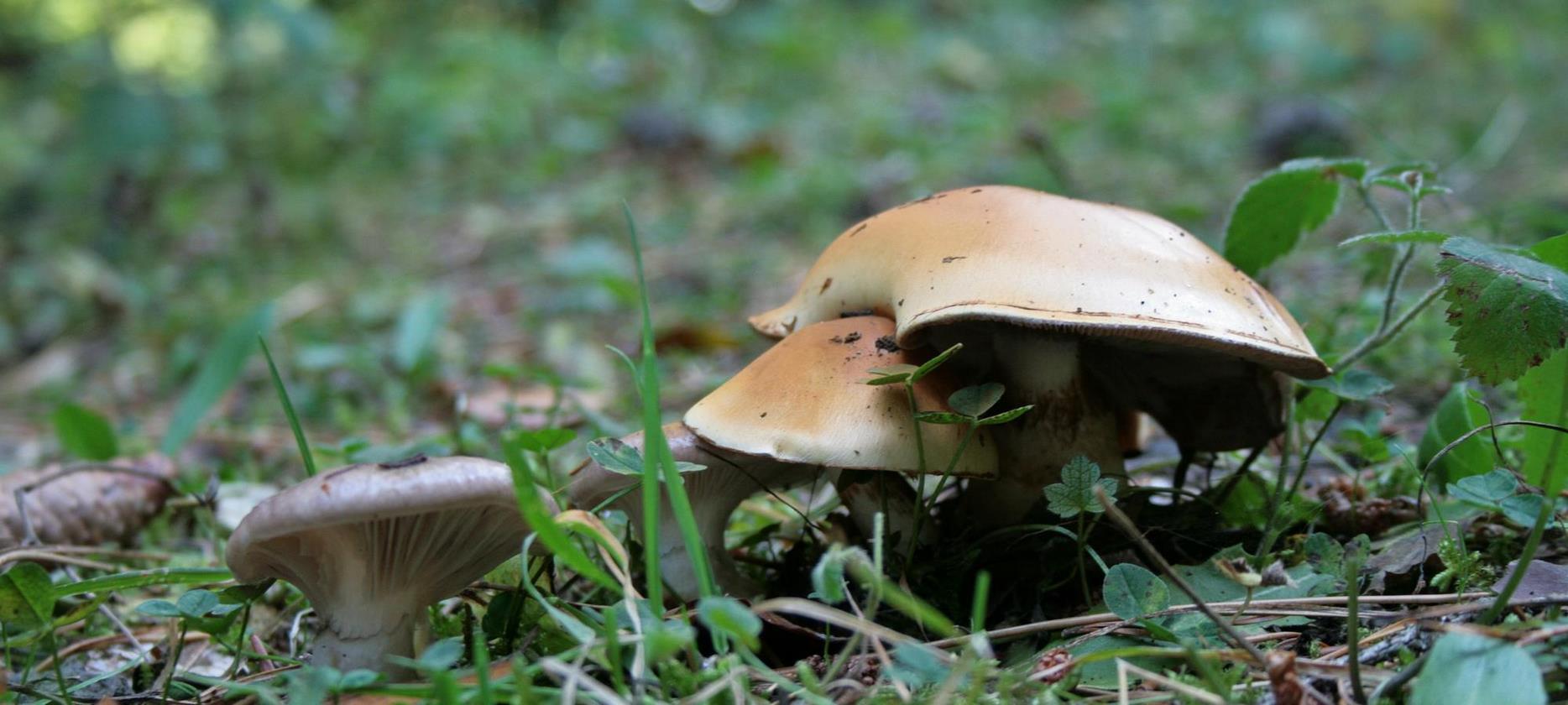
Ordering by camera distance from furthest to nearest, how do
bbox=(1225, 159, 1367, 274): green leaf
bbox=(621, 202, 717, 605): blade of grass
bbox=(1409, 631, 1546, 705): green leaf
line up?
bbox=(1225, 159, 1367, 274): green leaf, bbox=(621, 202, 717, 605): blade of grass, bbox=(1409, 631, 1546, 705): green leaf

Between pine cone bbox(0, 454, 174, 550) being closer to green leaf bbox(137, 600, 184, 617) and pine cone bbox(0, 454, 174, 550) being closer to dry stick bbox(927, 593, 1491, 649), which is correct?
green leaf bbox(137, 600, 184, 617)

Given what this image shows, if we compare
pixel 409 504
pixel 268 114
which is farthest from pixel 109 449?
pixel 268 114

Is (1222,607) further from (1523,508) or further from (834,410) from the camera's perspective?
(834,410)

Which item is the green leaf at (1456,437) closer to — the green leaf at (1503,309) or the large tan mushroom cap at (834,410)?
the green leaf at (1503,309)

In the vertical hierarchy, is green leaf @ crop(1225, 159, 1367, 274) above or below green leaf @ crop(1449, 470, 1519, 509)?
above

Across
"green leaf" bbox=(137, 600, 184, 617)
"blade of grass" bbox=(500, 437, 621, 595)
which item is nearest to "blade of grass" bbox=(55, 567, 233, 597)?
"green leaf" bbox=(137, 600, 184, 617)

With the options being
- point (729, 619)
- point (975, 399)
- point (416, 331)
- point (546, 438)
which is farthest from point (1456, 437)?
point (416, 331)

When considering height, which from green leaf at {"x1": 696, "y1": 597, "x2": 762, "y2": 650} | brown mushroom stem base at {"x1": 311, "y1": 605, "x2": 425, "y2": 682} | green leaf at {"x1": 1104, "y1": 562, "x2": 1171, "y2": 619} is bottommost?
brown mushroom stem base at {"x1": 311, "y1": 605, "x2": 425, "y2": 682}
